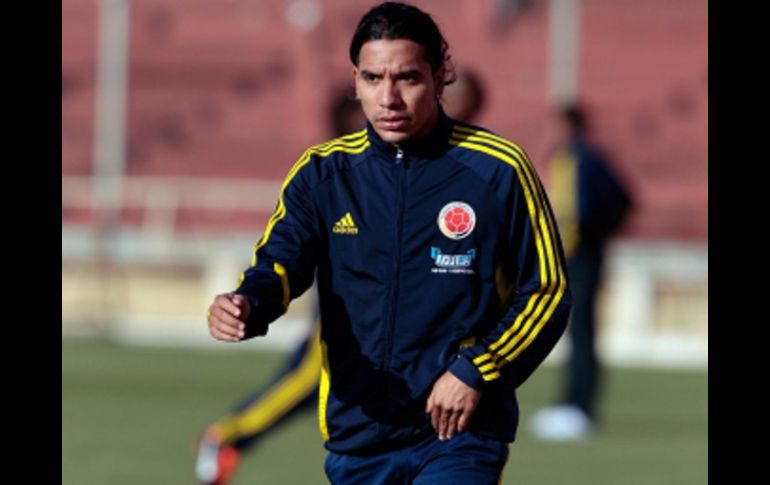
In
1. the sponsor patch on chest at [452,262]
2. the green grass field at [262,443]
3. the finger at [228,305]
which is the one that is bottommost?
the green grass field at [262,443]

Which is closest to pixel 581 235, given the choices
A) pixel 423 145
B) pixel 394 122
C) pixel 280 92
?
pixel 423 145

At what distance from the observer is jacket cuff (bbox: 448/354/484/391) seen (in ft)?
18.4

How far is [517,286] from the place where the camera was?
5.74 metres

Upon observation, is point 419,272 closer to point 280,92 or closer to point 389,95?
point 389,95

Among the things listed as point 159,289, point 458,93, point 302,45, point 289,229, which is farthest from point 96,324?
point 302,45

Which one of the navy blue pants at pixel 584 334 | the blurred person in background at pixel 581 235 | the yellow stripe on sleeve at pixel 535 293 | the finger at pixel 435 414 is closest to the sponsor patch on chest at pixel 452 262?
the yellow stripe on sleeve at pixel 535 293

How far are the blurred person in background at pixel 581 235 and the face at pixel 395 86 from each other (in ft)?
22.7

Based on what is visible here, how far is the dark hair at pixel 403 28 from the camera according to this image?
5707 mm

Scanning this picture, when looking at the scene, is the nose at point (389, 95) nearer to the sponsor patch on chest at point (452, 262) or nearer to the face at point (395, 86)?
the face at point (395, 86)

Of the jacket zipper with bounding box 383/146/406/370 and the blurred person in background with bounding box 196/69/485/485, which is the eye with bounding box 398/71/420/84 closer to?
the jacket zipper with bounding box 383/146/406/370

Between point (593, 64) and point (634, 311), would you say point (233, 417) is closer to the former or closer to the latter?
point (634, 311)

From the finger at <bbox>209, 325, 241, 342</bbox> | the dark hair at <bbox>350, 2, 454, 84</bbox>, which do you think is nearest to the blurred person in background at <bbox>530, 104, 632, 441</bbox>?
the dark hair at <bbox>350, 2, 454, 84</bbox>

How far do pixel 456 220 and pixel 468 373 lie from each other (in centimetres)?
51
